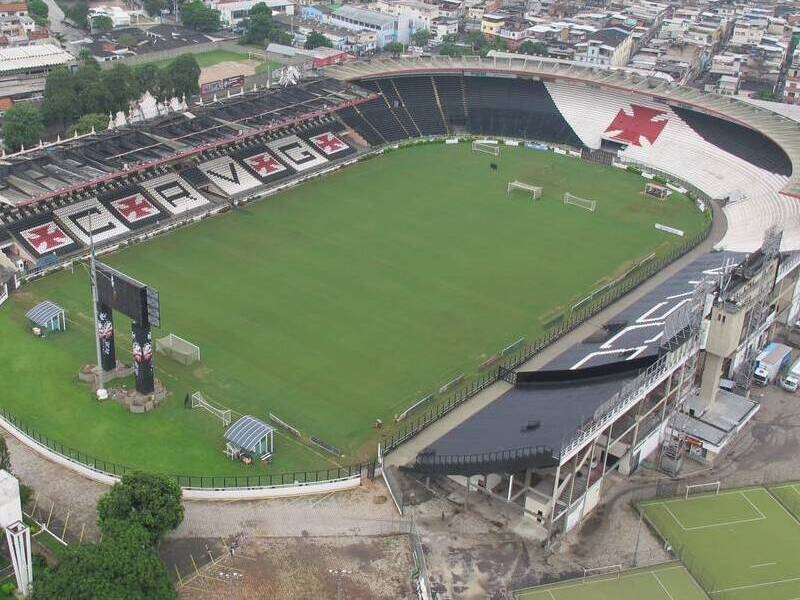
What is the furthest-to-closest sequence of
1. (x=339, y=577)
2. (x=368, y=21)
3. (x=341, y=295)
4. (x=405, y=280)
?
(x=368, y=21), (x=405, y=280), (x=341, y=295), (x=339, y=577)

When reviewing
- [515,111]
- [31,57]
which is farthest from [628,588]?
[31,57]

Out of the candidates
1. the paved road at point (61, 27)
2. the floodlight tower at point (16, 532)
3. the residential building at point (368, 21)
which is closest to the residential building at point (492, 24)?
the residential building at point (368, 21)

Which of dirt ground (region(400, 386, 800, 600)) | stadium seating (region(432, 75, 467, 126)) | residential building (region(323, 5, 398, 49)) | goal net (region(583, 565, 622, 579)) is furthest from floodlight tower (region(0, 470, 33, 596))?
residential building (region(323, 5, 398, 49))

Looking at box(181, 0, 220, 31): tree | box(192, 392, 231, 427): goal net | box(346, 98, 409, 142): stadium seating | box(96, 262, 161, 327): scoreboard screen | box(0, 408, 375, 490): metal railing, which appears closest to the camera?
box(0, 408, 375, 490): metal railing

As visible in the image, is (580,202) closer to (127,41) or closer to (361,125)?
(361,125)

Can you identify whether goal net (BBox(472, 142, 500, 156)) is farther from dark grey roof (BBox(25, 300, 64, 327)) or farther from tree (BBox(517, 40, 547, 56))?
dark grey roof (BBox(25, 300, 64, 327))

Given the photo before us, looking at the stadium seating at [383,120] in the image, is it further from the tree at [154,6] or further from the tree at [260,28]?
the tree at [154,6]
